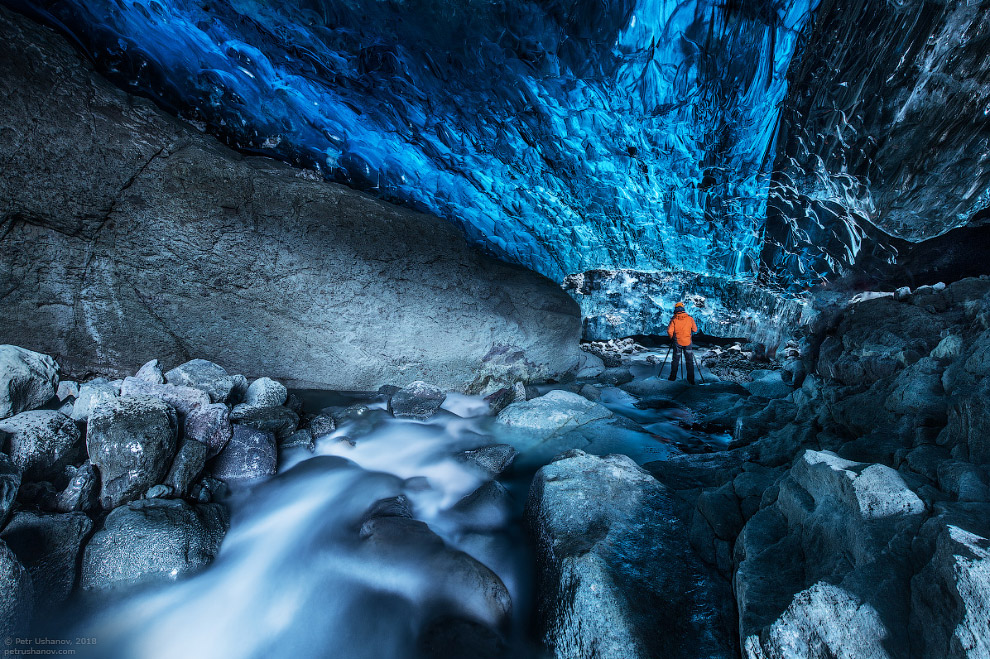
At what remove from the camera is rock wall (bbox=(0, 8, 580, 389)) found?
3566 mm

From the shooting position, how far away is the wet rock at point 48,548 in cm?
207

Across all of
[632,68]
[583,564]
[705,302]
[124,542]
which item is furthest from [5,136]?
[705,302]

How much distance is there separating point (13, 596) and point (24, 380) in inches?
87.5

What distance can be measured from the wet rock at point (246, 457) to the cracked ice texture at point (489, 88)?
11.9 feet

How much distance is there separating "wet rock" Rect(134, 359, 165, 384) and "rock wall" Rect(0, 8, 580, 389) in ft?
0.81

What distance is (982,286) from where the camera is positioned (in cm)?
331

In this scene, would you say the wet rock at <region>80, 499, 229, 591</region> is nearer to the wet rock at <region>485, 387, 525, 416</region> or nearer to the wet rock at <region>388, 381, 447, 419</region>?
the wet rock at <region>388, 381, 447, 419</region>

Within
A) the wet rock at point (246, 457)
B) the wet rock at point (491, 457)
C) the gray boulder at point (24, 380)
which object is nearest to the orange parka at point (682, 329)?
the wet rock at point (491, 457)

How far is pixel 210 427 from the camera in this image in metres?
3.32

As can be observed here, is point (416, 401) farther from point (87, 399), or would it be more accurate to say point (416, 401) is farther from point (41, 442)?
point (41, 442)

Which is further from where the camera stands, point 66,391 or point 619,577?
point 66,391

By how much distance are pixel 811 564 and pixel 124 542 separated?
388cm

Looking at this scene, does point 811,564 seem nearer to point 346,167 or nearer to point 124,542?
point 124,542

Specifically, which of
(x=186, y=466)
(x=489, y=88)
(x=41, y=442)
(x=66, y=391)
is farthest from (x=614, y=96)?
(x=66, y=391)
